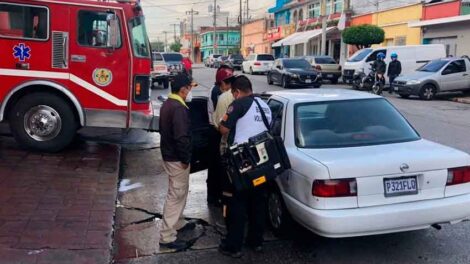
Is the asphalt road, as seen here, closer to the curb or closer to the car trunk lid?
the car trunk lid

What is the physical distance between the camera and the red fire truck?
8.32m

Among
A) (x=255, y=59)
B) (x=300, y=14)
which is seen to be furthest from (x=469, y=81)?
(x=300, y=14)

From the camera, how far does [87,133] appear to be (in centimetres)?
1114

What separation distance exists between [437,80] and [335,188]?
18.0 meters

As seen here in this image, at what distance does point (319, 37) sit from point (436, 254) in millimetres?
41974

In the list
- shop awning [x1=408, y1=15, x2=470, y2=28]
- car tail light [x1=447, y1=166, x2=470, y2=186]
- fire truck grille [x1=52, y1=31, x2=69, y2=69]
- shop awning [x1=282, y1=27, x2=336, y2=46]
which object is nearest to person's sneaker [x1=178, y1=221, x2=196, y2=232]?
car tail light [x1=447, y1=166, x2=470, y2=186]

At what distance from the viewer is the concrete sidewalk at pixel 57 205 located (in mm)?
4699

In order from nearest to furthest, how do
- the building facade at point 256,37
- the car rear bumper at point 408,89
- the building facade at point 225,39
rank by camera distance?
the car rear bumper at point 408,89 < the building facade at point 256,37 < the building facade at point 225,39

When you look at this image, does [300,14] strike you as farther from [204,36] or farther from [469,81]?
[204,36]

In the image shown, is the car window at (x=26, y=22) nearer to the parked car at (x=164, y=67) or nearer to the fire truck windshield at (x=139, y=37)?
the fire truck windshield at (x=139, y=37)

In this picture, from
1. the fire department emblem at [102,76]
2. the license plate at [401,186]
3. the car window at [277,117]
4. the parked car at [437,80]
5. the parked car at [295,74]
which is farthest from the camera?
the parked car at [295,74]

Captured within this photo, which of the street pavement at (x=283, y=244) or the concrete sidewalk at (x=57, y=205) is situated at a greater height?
the concrete sidewalk at (x=57, y=205)

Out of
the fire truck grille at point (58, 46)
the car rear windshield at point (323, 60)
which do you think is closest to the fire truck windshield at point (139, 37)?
the fire truck grille at point (58, 46)

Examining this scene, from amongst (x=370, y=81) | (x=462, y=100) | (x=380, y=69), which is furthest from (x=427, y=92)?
(x=370, y=81)
